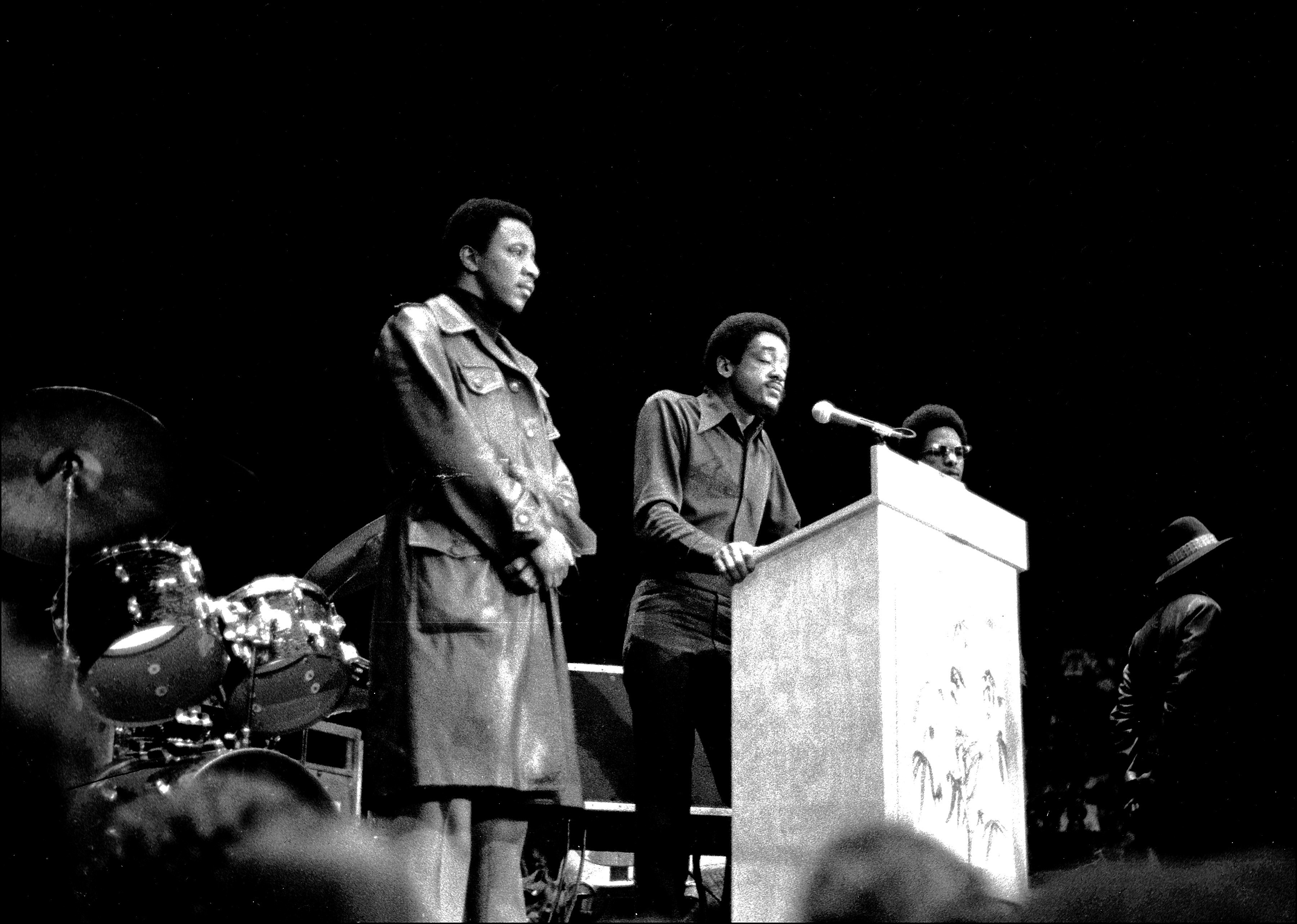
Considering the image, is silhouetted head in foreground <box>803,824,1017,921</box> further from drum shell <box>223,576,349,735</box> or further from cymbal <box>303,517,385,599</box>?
cymbal <box>303,517,385,599</box>

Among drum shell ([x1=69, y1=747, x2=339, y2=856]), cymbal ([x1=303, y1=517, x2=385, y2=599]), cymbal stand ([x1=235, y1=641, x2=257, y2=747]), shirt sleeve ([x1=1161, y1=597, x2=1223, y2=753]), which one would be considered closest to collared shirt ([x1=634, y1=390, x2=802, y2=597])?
drum shell ([x1=69, y1=747, x2=339, y2=856])

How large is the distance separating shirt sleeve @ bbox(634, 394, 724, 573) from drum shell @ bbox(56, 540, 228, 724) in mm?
1324

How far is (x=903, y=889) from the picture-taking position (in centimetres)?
208

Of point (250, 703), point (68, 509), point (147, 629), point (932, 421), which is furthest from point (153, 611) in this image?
point (932, 421)

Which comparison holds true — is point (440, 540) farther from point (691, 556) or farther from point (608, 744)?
point (608, 744)

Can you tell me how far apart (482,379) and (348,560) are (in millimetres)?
3016

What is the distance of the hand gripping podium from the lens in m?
2.92

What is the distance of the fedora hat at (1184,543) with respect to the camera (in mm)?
5285

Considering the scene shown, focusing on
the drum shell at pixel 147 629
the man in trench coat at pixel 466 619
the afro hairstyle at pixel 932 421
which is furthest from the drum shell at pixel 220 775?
the afro hairstyle at pixel 932 421

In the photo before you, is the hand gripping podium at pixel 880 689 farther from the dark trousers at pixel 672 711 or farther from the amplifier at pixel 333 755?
the amplifier at pixel 333 755

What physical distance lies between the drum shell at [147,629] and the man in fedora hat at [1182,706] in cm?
317

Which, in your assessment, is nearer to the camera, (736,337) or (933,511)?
(933,511)

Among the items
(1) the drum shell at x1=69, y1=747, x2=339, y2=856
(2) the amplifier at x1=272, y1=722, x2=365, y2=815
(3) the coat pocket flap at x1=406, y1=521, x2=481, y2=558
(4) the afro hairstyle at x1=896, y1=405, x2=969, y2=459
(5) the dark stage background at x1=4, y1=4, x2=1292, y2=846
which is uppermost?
(5) the dark stage background at x1=4, y1=4, x2=1292, y2=846

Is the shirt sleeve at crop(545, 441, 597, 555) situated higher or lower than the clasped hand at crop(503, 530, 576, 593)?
higher
